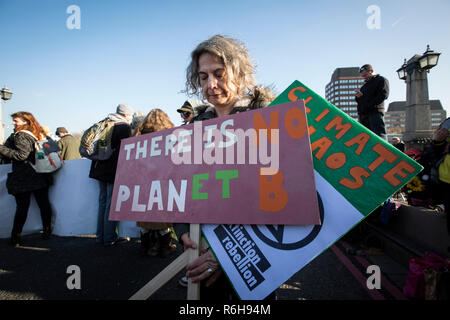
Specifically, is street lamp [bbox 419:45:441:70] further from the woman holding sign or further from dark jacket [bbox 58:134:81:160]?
dark jacket [bbox 58:134:81:160]

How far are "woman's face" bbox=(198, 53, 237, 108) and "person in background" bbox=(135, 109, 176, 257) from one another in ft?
6.46

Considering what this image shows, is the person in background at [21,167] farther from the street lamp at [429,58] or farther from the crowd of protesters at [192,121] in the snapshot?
the street lamp at [429,58]

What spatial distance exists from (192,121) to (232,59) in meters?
0.50

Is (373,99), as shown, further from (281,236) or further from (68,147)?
(68,147)

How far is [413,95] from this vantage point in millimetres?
6430

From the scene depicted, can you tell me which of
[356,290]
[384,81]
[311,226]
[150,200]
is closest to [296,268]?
[311,226]

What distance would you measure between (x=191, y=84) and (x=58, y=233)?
4462 millimetres

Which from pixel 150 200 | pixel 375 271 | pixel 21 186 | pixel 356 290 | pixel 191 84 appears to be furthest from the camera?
pixel 21 186

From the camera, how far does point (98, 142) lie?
331cm

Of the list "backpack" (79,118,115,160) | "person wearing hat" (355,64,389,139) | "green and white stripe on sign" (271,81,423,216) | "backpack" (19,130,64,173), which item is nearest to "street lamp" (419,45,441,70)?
"person wearing hat" (355,64,389,139)

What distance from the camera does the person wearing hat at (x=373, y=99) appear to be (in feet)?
11.9

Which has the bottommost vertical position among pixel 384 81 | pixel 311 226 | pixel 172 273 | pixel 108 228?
pixel 108 228

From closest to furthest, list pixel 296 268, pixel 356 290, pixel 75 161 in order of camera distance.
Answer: pixel 296 268 < pixel 356 290 < pixel 75 161

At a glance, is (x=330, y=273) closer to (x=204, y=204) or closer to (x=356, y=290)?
(x=356, y=290)
